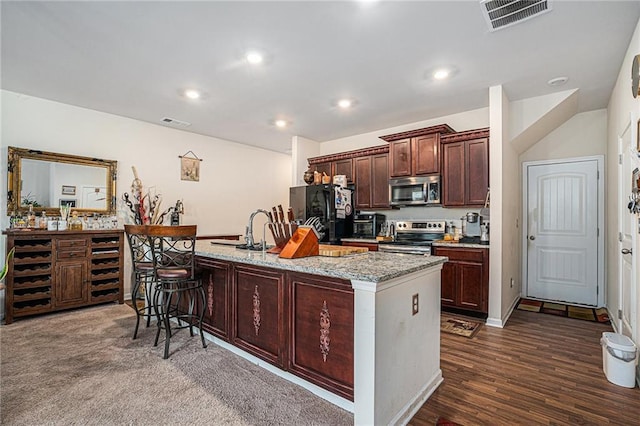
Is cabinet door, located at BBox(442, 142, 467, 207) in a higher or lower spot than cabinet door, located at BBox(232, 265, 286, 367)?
higher

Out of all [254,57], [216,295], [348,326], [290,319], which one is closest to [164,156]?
[254,57]

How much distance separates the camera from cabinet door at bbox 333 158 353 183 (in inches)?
205

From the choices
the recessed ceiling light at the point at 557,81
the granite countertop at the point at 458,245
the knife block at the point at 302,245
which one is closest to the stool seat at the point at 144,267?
the knife block at the point at 302,245

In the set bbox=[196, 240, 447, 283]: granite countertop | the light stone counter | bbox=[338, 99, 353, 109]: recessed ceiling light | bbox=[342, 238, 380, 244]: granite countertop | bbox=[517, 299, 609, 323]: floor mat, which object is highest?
bbox=[338, 99, 353, 109]: recessed ceiling light

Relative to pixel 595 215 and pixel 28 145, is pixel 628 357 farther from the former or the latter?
pixel 28 145

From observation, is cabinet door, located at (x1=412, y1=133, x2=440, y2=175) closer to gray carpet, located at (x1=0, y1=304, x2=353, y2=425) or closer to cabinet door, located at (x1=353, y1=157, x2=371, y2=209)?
cabinet door, located at (x1=353, y1=157, x2=371, y2=209)

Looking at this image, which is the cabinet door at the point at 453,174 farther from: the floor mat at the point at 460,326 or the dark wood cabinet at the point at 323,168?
the dark wood cabinet at the point at 323,168

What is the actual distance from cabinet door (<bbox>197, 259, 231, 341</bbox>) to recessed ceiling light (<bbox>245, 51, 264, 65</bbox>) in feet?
6.01

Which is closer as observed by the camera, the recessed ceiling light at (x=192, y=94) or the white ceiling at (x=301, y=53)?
the white ceiling at (x=301, y=53)

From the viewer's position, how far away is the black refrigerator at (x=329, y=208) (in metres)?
4.81

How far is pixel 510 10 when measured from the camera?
215 cm

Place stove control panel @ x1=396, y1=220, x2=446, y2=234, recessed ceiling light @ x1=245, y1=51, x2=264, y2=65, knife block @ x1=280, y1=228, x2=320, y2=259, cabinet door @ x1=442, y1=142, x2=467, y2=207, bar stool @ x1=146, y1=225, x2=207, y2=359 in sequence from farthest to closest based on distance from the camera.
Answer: stove control panel @ x1=396, y1=220, x2=446, y2=234 → cabinet door @ x1=442, y1=142, x2=467, y2=207 → recessed ceiling light @ x1=245, y1=51, x2=264, y2=65 → bar stool @ x1=146, y1=225, x2=207, y2=359 → knife block @ x1=280, y1=228, x2=320, y2=259

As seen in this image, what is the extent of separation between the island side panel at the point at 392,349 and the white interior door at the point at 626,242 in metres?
1.78

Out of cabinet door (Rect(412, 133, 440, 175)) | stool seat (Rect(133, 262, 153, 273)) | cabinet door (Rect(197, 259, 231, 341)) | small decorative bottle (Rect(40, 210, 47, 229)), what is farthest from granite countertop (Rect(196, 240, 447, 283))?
small decorative bottle (Rect(40, 210, 47, 229))
